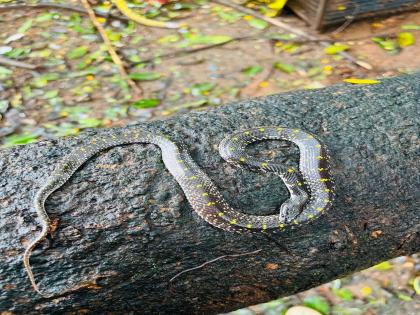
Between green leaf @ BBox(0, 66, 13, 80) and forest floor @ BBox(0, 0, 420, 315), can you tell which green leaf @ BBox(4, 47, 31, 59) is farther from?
green leaf @ BBox(0, 66, 13, 80)

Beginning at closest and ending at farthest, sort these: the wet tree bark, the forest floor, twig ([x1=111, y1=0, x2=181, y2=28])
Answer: the wet tree bark → the forest floor → twig ([x1=111, y1=0, x2=181, y2=28])

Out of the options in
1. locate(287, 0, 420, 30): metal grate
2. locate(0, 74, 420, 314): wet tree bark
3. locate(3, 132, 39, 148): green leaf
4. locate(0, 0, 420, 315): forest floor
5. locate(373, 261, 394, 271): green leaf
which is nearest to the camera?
locate(0, 74, 420, 314): wet tree bark

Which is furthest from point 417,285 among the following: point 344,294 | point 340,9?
point 340,9

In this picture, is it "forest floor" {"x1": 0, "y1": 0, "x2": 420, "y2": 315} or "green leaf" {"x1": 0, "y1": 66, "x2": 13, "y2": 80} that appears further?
"green leaf" {"x1": 0, "y1": 66, "x2": 13, "y2": 80}

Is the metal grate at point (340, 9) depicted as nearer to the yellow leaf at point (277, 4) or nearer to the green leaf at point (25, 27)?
the yellow leaf at point (277, 4)

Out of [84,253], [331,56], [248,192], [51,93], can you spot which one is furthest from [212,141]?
[331,56]

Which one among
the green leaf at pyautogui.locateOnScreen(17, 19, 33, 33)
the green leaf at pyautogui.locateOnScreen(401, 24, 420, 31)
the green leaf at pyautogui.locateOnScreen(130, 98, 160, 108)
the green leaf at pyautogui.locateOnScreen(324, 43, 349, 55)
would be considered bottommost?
the green leaf at pyautogui.locateOnScreen(130, 98, 160, 108)

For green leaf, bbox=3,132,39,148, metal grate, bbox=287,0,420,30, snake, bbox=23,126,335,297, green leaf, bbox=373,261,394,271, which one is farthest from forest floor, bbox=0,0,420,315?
green leaf, bbox=373,261,394,271
